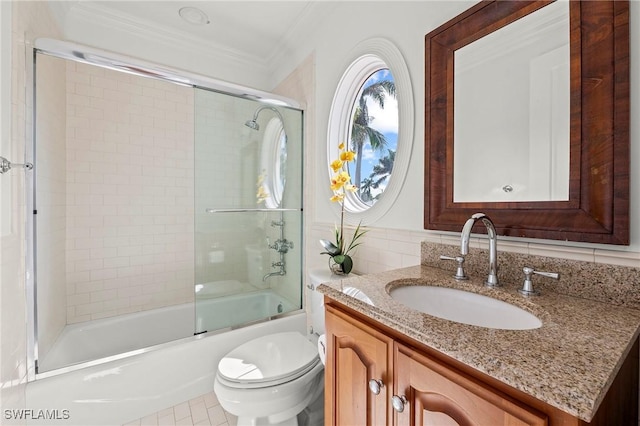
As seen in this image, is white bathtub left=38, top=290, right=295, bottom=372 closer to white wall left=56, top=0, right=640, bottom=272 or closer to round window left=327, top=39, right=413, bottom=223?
white wall left=56, top=0, right=640, bottom=272

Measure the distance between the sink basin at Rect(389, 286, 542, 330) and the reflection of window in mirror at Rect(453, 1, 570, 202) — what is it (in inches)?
14.1

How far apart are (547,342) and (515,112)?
0.75m

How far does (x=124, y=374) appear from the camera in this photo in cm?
147

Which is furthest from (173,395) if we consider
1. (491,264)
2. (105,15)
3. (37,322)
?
(105,15)

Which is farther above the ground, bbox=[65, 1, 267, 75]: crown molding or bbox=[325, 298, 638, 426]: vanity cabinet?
bbox=[65, 1, 267, 75]: crown molding

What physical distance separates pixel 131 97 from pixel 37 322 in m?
1.76

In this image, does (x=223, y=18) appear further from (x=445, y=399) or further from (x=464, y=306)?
(x=445, y=399)

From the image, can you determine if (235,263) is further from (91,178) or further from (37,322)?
(91,178)

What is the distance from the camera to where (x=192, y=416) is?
1.53 metres

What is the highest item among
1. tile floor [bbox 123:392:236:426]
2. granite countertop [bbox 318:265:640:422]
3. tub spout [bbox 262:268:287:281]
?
granite countertop [bbox 318:265:640:422]

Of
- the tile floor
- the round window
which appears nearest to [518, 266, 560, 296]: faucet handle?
the round window

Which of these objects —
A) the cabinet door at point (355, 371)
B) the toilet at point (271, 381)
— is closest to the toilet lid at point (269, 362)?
the toilet at point (271, 381)

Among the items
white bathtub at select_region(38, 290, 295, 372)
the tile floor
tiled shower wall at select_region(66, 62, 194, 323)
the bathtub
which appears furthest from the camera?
tiled shower wall at select_region(66, 62, 194, 323)

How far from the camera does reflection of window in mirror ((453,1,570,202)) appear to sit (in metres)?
0.82
